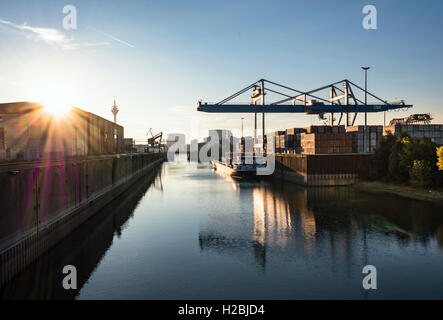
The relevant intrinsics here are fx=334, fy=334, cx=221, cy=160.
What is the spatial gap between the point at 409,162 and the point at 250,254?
34.5 meters

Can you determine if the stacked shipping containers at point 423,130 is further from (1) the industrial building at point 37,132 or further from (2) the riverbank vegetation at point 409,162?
(1) the industrial building at point 37,132

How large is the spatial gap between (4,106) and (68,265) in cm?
2674

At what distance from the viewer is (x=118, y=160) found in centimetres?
5097

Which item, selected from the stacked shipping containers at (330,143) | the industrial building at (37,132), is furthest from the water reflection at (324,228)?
the stacked shipping containers at (330,143)

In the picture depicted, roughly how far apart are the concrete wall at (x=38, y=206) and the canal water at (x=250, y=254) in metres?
1.00

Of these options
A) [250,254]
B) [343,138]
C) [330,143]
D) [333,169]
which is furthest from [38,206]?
[343,138]

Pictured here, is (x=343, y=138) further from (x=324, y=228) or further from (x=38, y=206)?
(x=38, y=206)

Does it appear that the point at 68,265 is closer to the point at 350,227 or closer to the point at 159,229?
the point at 159,229

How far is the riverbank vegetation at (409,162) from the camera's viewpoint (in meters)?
41.3

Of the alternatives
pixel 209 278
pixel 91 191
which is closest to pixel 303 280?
pixel 209 278

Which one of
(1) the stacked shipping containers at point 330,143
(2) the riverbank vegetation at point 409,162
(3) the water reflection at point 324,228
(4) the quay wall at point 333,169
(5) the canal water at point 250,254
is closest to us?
(5) the canal water at point 250,254

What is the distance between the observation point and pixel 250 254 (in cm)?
2028

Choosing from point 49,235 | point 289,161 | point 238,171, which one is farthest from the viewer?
point 238,171

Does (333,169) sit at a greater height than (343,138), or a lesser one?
lesser
